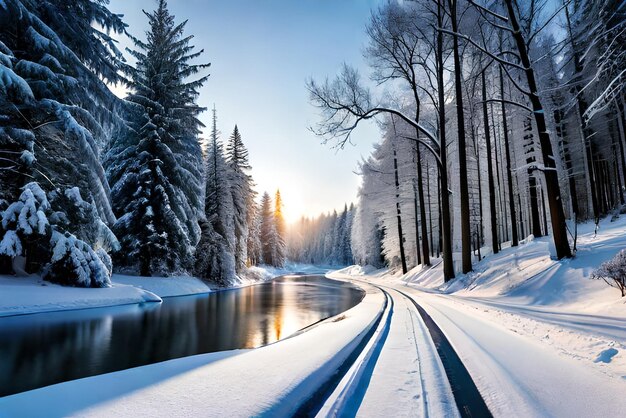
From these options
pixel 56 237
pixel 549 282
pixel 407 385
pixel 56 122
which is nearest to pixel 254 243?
pixel 56 237

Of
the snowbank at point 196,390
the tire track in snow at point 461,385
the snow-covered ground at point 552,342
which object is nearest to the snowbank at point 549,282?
the snow-covered ground at point 552,342

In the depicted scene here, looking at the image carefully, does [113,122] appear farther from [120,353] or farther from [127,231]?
[120,353]

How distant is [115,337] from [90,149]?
8132 millimetres

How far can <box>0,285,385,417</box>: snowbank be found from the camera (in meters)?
2.30

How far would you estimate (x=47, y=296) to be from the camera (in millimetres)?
11016

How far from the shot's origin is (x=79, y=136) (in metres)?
11.9

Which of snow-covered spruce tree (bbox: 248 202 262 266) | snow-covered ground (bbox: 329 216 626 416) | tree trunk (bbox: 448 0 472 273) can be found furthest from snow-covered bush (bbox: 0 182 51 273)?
snow-covered spruce tree (bbox: 248 202 262 266)

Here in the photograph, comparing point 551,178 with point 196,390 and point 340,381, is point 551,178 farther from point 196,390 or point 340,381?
Result: point 196,390

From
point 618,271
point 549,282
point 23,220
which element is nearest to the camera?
point 618,271

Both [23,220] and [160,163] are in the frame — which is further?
[160,163]

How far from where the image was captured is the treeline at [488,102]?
34.5 ft

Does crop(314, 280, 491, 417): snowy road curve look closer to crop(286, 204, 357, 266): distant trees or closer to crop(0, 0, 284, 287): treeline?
crop(0, 0, 284, 287): treeline

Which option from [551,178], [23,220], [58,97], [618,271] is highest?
[58,97]

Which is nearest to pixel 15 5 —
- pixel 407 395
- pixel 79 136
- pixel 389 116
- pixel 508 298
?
pixel 79 136
